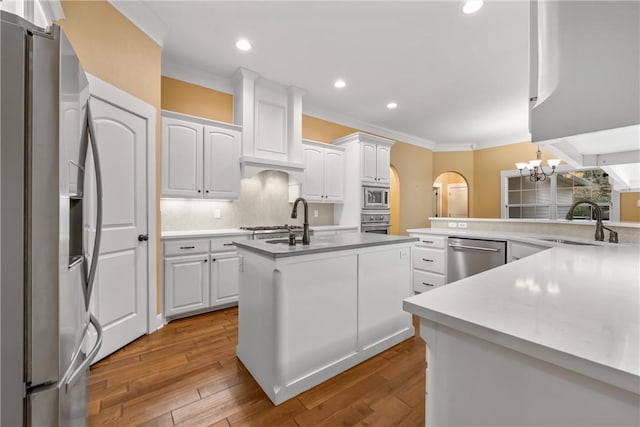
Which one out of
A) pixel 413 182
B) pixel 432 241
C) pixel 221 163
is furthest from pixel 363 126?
Answer: pixel 221 163

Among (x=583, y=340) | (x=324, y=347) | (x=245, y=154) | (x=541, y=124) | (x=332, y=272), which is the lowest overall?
(x=324, y=347)

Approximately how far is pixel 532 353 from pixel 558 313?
229mm

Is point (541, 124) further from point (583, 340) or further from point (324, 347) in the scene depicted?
point (324, 347)

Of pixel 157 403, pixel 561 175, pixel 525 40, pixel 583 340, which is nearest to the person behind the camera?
pixel 583 340

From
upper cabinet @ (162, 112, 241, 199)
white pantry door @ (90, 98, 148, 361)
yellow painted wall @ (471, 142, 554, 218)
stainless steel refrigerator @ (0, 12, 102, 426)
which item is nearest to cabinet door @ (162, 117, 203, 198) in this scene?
upper cabinet @ (162, 112, 241, 199)

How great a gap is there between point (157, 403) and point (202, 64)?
3428mm

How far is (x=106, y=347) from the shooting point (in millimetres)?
2184

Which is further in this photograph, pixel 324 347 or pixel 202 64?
pixel 202 64

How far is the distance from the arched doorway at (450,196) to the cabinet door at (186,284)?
803 centimetres

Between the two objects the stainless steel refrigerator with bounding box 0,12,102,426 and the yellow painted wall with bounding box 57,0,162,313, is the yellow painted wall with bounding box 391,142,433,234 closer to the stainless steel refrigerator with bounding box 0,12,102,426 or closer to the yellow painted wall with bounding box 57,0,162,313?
the yellow painted wall with bounding box 57,0,162,313

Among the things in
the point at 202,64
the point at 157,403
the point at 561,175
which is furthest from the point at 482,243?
the point at 561,175

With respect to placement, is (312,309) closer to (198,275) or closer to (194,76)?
(198,275)

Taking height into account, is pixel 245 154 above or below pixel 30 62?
above

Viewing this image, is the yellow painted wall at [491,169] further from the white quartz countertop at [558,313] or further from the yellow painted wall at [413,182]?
the white quartz countertop at [558,313]
